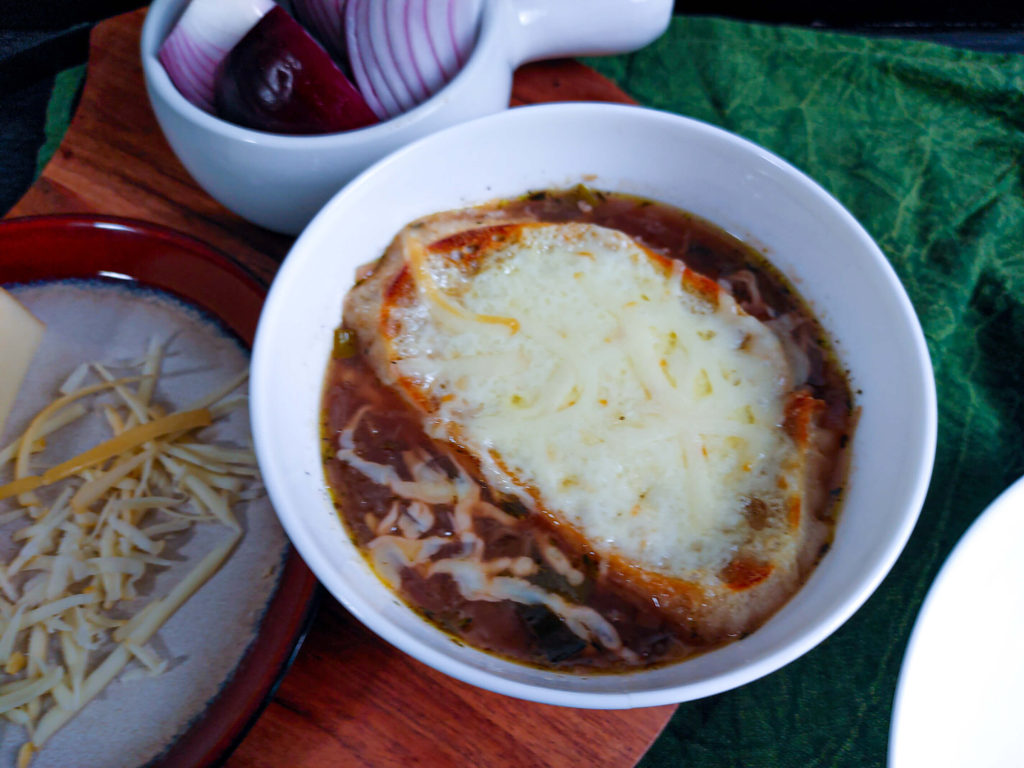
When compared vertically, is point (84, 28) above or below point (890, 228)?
above

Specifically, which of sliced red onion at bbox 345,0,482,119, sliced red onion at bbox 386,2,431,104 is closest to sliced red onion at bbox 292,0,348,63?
sliced red onion at bbox 345,0,482,119

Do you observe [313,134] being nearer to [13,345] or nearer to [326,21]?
[326,21]

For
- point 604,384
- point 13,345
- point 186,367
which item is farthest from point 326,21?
point 604,384

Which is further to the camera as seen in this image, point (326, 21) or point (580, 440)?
point (326, 21)

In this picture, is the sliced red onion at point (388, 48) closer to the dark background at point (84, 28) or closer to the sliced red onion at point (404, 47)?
the sliced red onion at point (404, 47)

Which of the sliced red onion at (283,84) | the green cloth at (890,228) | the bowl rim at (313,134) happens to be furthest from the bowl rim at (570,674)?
the green cloth at (890,228)
